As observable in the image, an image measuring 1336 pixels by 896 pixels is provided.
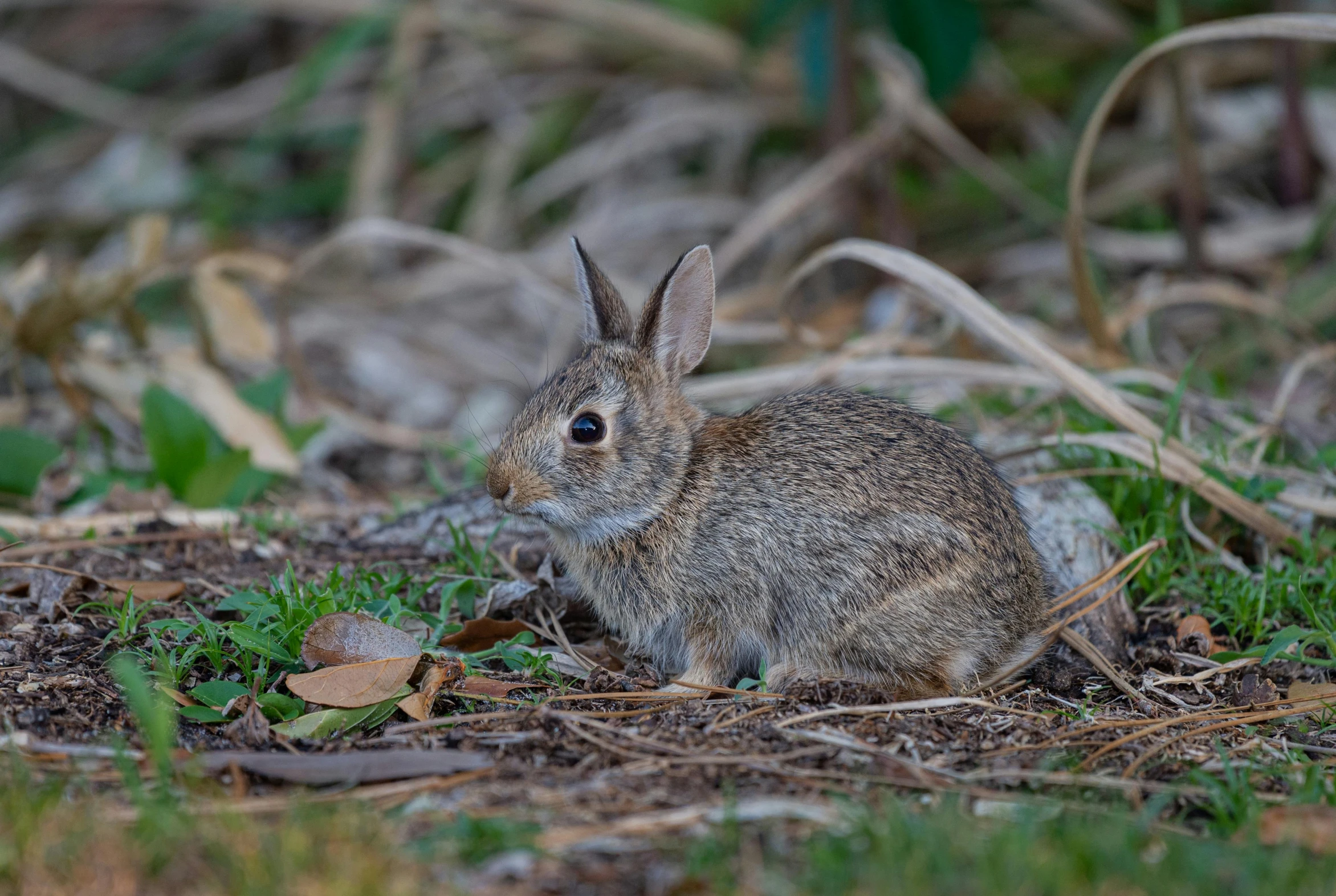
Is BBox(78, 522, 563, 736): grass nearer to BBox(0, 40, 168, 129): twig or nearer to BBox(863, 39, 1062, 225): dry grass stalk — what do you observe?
BBox(863, 39, 1062, 225): dry grass stalk

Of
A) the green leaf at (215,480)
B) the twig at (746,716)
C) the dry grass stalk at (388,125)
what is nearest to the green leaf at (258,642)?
the twig at (746,716)

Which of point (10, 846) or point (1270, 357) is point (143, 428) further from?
point (1270, 357)

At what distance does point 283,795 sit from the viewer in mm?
3004

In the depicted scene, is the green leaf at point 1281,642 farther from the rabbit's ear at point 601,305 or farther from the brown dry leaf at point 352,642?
the brown dry leaf at point 352,642

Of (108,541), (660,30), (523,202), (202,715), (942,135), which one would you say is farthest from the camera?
(523,202)

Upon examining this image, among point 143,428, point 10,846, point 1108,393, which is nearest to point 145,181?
point 143,428

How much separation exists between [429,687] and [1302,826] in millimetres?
2297

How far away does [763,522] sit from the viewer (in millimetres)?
4223

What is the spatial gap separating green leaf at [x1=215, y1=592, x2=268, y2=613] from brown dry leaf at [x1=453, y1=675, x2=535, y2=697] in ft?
2.39

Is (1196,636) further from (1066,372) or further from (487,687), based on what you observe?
(487,687)

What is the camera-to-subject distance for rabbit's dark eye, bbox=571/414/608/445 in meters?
4.43

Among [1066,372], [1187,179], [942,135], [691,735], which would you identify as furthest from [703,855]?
[942,135]

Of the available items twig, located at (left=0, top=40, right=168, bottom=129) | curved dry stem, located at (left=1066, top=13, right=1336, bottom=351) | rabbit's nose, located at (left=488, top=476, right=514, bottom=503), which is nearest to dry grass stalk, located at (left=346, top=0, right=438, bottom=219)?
twig, located at (left=0, top=40, right=168, bottom=129)

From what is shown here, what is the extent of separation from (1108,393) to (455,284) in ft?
16.9
